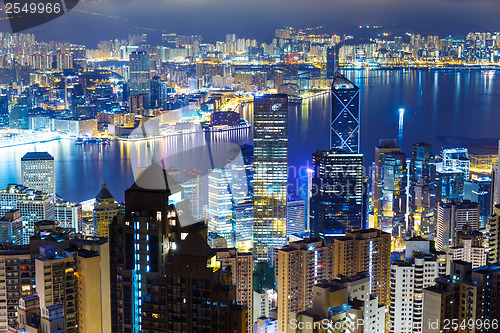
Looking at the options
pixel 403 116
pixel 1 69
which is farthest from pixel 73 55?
pixel 403 116

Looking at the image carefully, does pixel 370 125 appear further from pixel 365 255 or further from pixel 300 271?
pixel 300 271

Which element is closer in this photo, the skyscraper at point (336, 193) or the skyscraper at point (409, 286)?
the skyscraper at point (409, 286)

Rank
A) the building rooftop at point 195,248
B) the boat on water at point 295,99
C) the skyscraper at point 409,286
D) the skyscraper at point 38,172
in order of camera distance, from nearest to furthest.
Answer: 1. the building rooftop at point 195,248
2. the skyscraper at point 409,286
3. the skyscraper at point 38,172
4. the boat on water at point 295,99

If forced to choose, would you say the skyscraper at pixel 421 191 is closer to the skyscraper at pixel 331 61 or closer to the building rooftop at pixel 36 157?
the skyscraper at pixel 331 61

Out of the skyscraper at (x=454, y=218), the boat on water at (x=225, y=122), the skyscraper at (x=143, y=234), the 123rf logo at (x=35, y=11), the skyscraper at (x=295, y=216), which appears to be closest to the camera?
the skyscraper at (x=143, y=234)

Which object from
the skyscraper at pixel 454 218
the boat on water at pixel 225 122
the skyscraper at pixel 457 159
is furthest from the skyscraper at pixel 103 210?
the boat on water at pixel 225 122

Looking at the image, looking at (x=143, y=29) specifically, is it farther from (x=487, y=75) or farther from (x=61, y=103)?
(x=487, y=75)
